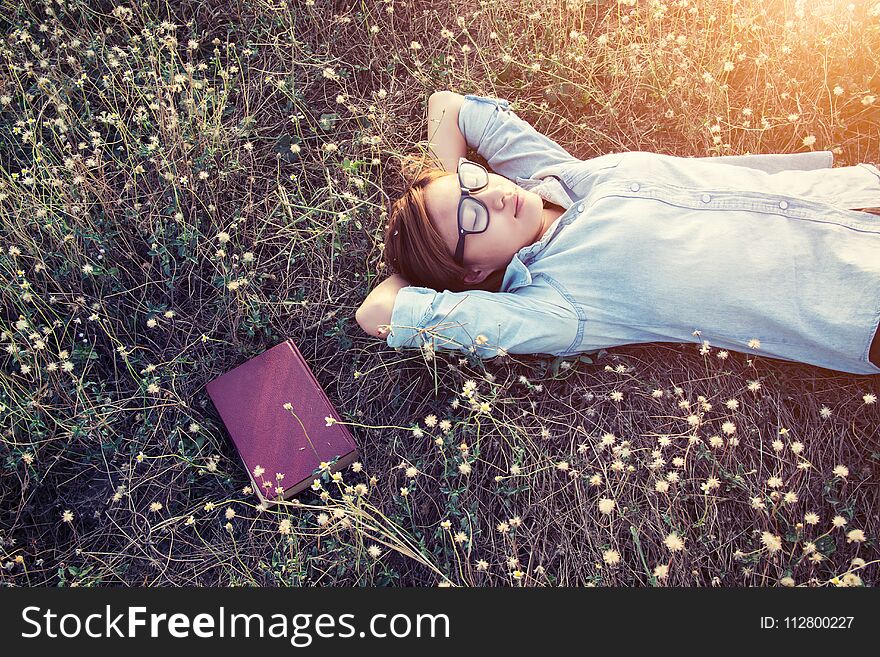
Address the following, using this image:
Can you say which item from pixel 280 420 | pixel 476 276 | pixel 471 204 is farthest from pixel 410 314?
pixel 280 420

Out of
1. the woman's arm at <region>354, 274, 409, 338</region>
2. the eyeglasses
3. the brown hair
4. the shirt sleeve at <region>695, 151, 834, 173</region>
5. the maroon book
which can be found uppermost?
the shirt sleeve at <region>695, 151, 834, 173</region>

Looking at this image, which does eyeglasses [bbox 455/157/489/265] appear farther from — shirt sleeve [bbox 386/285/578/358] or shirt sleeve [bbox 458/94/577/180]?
shirt sleeve [bbox 458/94/577/180]

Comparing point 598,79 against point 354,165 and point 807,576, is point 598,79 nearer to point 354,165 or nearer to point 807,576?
point 354,165

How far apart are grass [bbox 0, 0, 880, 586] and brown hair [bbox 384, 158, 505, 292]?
1.25 ft

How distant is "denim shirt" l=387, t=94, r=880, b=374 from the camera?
7.55ft

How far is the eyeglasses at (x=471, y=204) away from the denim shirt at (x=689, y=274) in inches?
10.4

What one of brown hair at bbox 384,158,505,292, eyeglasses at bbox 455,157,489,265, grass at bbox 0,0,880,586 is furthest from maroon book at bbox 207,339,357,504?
eyeglasses at bbox 455,157,489,265

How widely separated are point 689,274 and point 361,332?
167cm

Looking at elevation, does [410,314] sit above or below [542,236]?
below

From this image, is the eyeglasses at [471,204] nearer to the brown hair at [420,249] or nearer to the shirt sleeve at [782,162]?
the brown hair at [420,249]

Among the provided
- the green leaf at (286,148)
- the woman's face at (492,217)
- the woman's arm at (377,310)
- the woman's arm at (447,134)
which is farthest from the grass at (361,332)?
the woman's face at (492,217)

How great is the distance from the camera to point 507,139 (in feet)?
9.29

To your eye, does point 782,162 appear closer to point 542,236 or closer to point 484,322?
point 542,236

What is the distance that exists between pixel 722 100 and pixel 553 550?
2.76m
